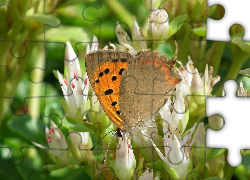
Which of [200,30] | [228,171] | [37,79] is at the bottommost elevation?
[228,171]

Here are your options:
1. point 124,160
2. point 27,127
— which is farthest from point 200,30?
point 27,127

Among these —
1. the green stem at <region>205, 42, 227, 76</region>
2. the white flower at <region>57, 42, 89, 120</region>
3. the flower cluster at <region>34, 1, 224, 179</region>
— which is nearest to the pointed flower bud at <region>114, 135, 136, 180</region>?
the flower cluster at <region>34, 1, 224, 179</region>

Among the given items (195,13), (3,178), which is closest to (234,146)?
(195,13)

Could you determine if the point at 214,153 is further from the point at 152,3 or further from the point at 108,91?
the point at 152,3

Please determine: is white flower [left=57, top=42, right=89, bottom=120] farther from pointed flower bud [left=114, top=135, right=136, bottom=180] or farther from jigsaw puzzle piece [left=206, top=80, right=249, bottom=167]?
jigsaw puzzle piece [left=206, top=80, right=249, bottom=167]

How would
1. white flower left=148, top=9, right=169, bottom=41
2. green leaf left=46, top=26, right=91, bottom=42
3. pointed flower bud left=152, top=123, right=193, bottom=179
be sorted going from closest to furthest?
1. pointed flower bud left=152, top=123, right=193, bottom=179
2. white flower left=148, top=9, right=169, bottom=41
3. green leaf left=46, top=26, right=91, bottom=42

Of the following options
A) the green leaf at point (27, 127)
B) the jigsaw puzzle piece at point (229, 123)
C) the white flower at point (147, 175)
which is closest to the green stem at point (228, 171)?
the jigsaw puzzle piece at point (229, 123)

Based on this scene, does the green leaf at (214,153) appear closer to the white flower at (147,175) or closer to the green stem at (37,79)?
the white flower at (147,175)
